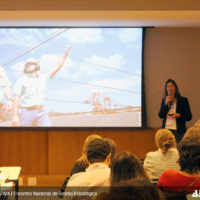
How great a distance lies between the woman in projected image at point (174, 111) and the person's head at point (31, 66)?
76.4 inches

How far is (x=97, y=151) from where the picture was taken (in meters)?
2.41

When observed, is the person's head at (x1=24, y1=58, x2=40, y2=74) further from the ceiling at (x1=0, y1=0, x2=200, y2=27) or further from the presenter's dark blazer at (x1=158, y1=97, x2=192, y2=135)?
the presenter's dark blazer at (x1=158, y1=97, x2=192, y2=135)

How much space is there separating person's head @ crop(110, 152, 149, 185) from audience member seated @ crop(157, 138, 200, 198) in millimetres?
302

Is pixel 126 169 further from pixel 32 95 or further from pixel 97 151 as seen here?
pixel 32 95

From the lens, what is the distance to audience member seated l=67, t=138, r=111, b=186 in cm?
209

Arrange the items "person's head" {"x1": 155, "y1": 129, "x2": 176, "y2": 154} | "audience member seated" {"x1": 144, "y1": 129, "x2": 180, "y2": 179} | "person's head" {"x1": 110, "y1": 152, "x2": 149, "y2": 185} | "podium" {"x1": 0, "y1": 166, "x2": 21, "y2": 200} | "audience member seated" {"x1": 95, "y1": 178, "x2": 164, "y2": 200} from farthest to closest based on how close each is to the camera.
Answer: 1. "podium" {"x1": 0, "y1": 166, "x2": 21, "y2": 200}
2. "person's head" {"x1": 155, "y1": 129, "x2": 176, "y2": 154}
3. "audience member seated" {"x1": 144, "y1": 129, "x2": 180, "y2": 179}
4. "person's head" {"x1": 110, "y1": 152, "x2": 149, "y2": 185}
5. "audience member seated" {"x1": 95, "y1": 178, "x2": 164, "y2": 200}

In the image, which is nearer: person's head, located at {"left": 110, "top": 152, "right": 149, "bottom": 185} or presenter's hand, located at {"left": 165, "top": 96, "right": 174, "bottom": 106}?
person's head, located at {"left": 110, "top": 152, "right": 149, "bottom": 185}

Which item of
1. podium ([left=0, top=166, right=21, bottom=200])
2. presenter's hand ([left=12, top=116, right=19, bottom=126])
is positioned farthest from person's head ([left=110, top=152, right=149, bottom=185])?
presenter's hand ([left=12, top=116, right=19, bottom=126])

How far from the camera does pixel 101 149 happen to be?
2.42 meters

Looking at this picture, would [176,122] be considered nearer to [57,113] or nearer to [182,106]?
[182,106]

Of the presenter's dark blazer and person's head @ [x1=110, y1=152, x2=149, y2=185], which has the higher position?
the presenter's dark blazer

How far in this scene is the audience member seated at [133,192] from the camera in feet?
3.33

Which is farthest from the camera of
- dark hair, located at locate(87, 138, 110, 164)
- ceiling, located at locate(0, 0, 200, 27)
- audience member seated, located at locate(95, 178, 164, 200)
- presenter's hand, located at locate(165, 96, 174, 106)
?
presenter's hand, located at locate(165, 96, 174, 106)

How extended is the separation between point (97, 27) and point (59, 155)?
1982mm
